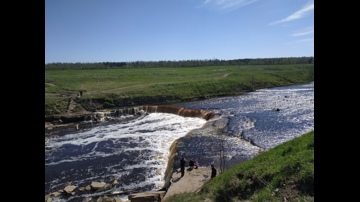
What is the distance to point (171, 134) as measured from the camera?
34.6 metres

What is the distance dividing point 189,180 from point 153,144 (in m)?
10.9

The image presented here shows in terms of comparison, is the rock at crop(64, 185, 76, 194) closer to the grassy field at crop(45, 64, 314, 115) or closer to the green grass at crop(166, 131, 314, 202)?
the green grass at crop(166, 131, 314, 202)

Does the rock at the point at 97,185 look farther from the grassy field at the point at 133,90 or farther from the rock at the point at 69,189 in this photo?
the grassy field at the point at 133,90

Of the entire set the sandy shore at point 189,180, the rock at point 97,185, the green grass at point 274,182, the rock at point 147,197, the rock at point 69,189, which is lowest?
the rock at point 69,189

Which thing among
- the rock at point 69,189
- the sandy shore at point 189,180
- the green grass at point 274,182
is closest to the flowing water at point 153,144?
the rock at point 69,189

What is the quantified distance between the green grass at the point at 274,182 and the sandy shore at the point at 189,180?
11.3ft

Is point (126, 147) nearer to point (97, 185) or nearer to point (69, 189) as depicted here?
point (97, 185)

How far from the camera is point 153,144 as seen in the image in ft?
100

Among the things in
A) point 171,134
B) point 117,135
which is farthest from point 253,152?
point 117,135

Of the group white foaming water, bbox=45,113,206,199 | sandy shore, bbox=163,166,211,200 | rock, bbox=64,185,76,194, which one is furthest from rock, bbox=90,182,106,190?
sandy shore, bbox=163,166,211,200

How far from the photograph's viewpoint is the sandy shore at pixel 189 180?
1847 centimetres

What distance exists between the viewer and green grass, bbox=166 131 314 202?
33.0 feet
